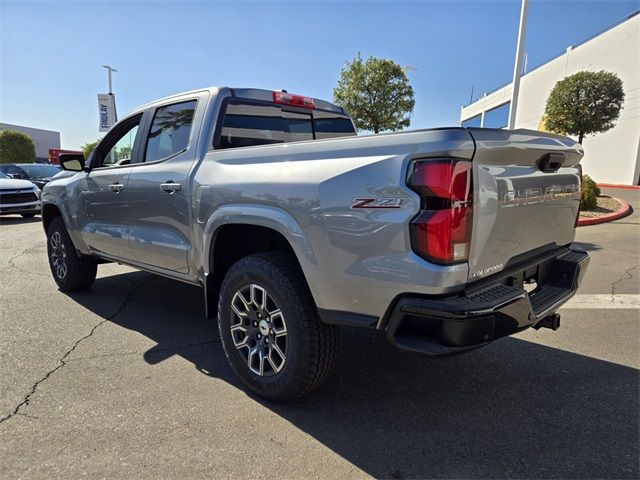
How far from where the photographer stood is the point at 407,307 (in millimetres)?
2070

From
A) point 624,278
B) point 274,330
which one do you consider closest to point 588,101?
point 624,278

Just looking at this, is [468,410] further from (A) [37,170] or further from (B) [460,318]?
(A) [37,170]

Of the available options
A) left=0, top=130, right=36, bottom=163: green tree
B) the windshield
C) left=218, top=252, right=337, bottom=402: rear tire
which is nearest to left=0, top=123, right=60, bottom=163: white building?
left=0, top=130, right=36, bottom=163: green tree

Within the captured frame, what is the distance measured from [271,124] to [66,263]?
3176 mm

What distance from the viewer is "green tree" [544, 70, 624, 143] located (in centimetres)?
1412

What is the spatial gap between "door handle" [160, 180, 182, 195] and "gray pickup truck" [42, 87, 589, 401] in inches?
0.5

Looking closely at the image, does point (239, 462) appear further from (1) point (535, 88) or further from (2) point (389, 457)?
(1) point (535, 88)

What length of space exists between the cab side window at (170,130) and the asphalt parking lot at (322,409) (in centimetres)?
166

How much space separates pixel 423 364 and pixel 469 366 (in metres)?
0.34

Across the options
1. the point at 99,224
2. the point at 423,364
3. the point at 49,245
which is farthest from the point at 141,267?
the point at 423,364

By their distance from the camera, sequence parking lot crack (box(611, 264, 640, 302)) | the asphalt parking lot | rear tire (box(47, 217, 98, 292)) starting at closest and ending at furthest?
the asphalt parking lot < rear tire (box(47, 217, 98, 292)) < parking lot crack (box(611, 264, 640, 302))

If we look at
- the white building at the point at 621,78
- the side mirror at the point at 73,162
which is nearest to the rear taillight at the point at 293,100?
the side mirror at the point at 73,162

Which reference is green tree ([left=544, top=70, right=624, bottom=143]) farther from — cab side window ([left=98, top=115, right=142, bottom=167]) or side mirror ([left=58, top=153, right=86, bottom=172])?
side mirror ([left=58, top=153, right=86, bottom=172])

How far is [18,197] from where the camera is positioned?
41.1ft
